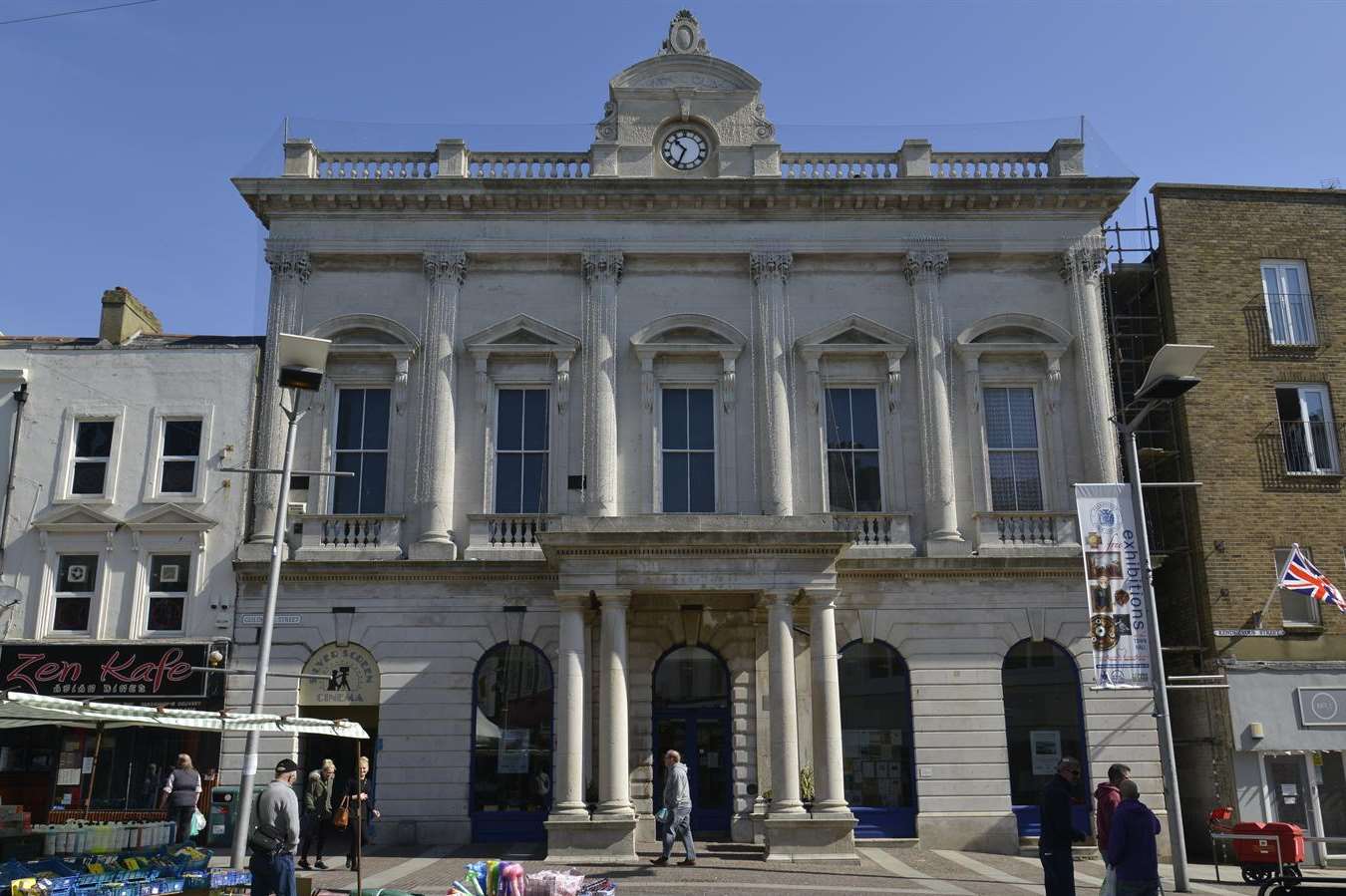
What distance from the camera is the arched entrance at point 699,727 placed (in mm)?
22688

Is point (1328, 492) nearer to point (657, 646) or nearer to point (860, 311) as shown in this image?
point (860, 311)

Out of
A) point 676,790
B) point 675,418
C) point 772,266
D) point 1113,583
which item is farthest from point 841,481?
point 676,790

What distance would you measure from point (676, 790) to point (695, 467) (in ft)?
25.0

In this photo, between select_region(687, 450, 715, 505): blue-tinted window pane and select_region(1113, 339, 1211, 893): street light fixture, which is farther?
select_region(687, 450, 715, 505): blue-tinted window pane

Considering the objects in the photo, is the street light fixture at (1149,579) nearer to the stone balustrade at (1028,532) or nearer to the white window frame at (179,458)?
Answer: the stone balustrade at (1028,532)

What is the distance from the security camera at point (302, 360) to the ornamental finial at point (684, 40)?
1281 cm

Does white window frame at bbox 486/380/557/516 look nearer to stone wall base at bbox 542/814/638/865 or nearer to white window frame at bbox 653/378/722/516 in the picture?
white window frame at bbox 653/378/722/516

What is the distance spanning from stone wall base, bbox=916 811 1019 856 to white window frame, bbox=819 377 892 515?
6.27m

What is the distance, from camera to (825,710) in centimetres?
2056

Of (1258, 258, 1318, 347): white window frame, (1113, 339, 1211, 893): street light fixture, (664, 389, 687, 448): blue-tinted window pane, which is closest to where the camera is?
(1113, 339, 1211, 893): street light fixture

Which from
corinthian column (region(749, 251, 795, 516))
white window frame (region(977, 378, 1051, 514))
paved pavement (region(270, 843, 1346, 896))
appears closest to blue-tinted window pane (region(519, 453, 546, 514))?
corinthian column (region(749, 251, 795, 516))

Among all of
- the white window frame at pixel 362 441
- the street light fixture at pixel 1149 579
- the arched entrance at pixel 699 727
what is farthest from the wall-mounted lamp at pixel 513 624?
the street light fixture at pixel 1149 579

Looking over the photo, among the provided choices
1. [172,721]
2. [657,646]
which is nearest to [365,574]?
[657,646]

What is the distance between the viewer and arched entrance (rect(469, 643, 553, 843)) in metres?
22.5
